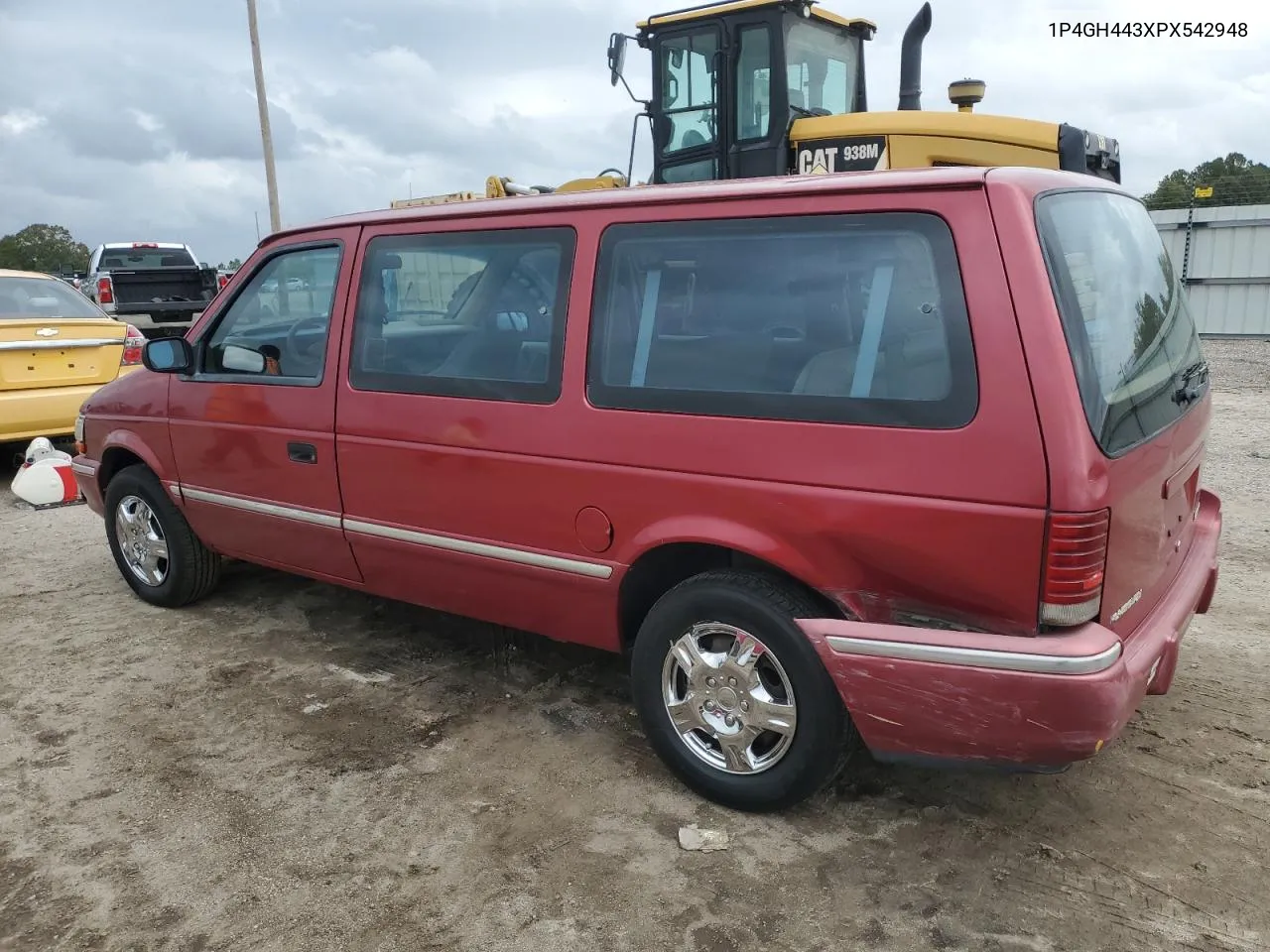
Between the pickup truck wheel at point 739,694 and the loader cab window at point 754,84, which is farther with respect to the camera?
the loader cab window at point 754,84

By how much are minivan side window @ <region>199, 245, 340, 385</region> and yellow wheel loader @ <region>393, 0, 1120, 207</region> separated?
9.00ft

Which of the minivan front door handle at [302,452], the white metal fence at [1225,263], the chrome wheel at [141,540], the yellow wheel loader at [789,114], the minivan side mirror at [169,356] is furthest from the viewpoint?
the white metal fence at [1225,263]

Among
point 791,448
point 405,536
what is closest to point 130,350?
point 405,536

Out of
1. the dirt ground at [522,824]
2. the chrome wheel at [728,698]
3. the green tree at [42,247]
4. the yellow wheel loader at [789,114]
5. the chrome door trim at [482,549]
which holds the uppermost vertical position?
the green tree at [42,247]

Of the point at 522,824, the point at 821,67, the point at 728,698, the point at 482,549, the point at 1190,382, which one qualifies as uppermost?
the point at 821,67

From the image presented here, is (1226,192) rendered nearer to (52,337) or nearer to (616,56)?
(616,56)

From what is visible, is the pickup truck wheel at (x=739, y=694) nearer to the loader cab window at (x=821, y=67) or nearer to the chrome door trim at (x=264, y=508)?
the chrome door trim at (x=264, y=508)

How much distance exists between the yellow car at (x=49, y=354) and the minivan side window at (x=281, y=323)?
146 inches

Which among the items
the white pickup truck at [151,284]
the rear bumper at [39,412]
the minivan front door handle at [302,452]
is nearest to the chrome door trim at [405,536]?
the minivan front door handle at [302,452]

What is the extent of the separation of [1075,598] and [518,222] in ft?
6.96

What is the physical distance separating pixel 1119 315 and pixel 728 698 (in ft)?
5.07

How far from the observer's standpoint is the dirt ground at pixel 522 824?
2.54 meters

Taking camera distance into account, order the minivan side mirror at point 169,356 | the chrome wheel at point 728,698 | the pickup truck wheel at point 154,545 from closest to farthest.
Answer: the chrome wheel at point 728,698
the minivan side mirror at point 169,356
the pickup truck wheel at point 154,545

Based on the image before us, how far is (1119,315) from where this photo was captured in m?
2.70
